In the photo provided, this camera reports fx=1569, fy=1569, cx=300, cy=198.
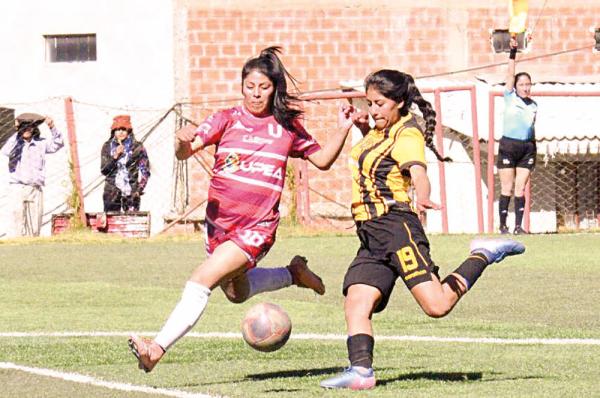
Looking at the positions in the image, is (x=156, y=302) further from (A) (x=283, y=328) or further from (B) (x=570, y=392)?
(B) (x=570, y=392)

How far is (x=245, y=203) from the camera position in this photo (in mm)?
8656

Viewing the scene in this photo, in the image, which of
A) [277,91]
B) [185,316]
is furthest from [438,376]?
[277,91]

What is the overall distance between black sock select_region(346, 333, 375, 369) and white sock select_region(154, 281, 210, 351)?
33.1 inches

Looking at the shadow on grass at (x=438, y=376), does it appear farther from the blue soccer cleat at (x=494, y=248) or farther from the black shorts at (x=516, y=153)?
the black shorts at (x=516, y=153)

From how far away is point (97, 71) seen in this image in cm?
2858

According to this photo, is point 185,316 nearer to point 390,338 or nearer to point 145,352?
point 145,352

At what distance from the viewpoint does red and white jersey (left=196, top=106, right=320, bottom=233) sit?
28.4ft

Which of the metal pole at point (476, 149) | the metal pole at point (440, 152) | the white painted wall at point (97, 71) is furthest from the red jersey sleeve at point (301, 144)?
the white painted wall at point (97, 71)

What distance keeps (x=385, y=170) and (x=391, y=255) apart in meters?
0.46

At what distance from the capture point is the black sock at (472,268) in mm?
8742

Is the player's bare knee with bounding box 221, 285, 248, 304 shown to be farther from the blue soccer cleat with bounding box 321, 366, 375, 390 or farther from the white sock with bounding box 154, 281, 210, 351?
the blue soccer cleat with bounding box 321, 366, 375, 390

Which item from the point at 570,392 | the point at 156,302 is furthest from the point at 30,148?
the point at 570,392

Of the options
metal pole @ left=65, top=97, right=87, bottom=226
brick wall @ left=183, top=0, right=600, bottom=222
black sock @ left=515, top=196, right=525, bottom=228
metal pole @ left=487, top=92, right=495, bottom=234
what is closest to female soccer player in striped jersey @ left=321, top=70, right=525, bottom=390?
black sock @ left=515, top=196, right=525, bottom=228

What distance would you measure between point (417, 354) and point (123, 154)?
15.9 m
